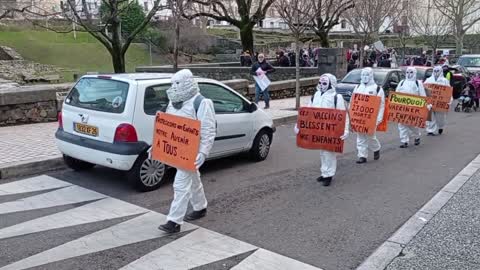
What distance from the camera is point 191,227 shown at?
5691 millimetres

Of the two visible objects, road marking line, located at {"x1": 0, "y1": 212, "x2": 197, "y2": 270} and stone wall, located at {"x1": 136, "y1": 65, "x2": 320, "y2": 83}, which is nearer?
road marking line, located at {"x1": 0, "y1": 212, "x2": 197, "y2": 270}

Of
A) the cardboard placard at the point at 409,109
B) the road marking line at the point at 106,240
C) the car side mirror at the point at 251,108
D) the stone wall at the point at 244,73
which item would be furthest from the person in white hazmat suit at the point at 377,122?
the stone wall at the point at 244,73

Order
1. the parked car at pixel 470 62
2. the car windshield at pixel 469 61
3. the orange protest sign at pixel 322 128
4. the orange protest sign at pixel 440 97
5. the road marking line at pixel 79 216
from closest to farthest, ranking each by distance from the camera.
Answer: the road marking line at pixel 79 216 < the orange protest sign at pixel 322 128 < the orange protest sign at pixel 440 97 < the parked car at pixel 470 62 < the car windshield at pixel 469 61

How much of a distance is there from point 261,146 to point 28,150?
13.5ft

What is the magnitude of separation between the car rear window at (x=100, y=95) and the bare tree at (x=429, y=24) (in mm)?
41765

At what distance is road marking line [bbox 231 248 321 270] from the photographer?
15.3ft

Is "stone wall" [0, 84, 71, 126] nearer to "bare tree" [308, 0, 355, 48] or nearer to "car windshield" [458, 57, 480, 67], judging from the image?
"bare tree" [308, 0, 355, 48]

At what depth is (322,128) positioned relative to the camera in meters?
7.57

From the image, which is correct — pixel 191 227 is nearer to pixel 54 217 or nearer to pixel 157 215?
pixel 157 215

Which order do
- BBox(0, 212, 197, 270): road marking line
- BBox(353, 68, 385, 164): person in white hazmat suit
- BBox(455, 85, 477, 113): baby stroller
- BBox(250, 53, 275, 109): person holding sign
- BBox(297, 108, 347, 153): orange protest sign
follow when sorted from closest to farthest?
BBox(0, 212, 197, 270): road marking line < BBox(297, 108, 347, 153): orange protest sign < BBox(353, 68, 385, 164): person in white hazmat suit < BBox(250, 53, 275, 109): person holding sign < BBox(455, 85, 477, 113): baby stroller

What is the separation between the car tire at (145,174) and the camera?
6922mm

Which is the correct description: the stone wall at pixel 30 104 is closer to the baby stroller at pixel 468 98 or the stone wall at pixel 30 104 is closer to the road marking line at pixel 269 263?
the road marking line at pixel 269 263

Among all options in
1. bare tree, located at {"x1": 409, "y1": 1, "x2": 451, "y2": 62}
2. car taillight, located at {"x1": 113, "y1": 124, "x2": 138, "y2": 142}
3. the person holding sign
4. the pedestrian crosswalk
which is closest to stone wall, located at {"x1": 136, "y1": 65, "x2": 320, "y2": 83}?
the person holding sign

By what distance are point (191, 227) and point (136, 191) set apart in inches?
65.7
